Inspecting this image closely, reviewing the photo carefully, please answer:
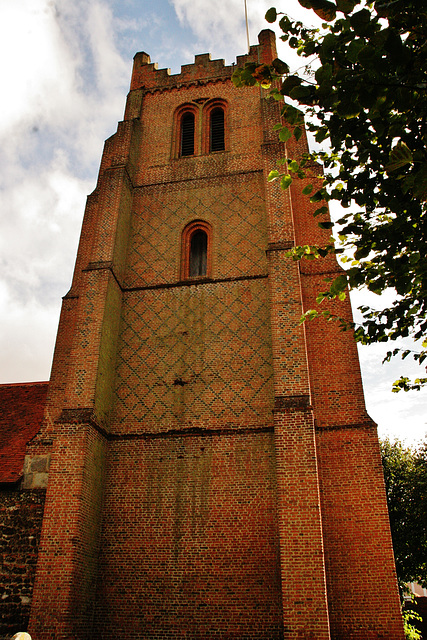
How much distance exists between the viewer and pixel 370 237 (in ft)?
18.5

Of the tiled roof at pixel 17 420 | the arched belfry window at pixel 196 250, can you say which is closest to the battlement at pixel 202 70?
the arched belfry window at pixel 196 250

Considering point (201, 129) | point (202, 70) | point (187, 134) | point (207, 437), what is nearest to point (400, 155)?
point (207, 437)

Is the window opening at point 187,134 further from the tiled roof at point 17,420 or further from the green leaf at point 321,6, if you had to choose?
the green leaf at point 321,6

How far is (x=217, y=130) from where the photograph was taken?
1600 centimetres

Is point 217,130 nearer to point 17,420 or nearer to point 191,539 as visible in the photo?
point 17,420

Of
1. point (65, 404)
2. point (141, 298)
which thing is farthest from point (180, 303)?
point (65, 404)

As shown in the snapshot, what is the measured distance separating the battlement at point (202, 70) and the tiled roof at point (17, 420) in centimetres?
1115

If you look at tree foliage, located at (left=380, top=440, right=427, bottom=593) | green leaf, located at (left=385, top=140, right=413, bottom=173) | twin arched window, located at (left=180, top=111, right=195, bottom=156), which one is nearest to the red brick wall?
green leaf, located at (left=385, top=140, right=413, bottom=173)

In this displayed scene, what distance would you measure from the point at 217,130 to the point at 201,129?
570 mm

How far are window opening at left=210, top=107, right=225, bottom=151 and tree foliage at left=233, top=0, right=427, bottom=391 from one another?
9.92 m

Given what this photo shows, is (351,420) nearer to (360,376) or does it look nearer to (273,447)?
(360,376)

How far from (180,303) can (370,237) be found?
7.30m

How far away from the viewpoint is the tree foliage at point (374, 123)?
3887mm

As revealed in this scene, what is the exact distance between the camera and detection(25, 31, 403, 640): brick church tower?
350 inches
